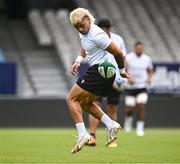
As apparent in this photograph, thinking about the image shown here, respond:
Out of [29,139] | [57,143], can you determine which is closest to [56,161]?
[57,143]

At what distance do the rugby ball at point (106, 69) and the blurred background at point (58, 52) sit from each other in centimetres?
1213

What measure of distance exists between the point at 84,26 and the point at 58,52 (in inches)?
687

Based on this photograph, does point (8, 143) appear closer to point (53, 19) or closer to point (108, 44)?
point (108, 44)

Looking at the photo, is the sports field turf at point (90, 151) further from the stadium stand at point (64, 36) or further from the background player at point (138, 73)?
the stadium stand at point (64, 36)

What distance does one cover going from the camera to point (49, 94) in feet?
91.4

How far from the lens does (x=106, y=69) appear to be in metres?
12.9

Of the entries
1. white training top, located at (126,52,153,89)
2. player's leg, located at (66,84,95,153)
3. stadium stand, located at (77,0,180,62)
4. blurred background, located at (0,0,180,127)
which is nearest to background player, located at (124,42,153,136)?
white training top, located at (126,52,153,89)

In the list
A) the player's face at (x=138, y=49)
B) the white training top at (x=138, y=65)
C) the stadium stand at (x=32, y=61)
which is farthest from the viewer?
the stadium stand at (x=32, y=61)

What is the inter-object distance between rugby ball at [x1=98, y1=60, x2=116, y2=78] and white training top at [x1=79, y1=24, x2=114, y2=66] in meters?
0.11

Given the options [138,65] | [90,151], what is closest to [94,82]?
[90,151]

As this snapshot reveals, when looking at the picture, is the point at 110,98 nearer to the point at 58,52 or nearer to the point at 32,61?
the point at 58,52

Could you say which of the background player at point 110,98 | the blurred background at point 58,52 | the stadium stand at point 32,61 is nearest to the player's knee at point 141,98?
the background player at point 110,98

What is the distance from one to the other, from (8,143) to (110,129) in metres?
3.36

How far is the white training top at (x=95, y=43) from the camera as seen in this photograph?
1266 centimetres
